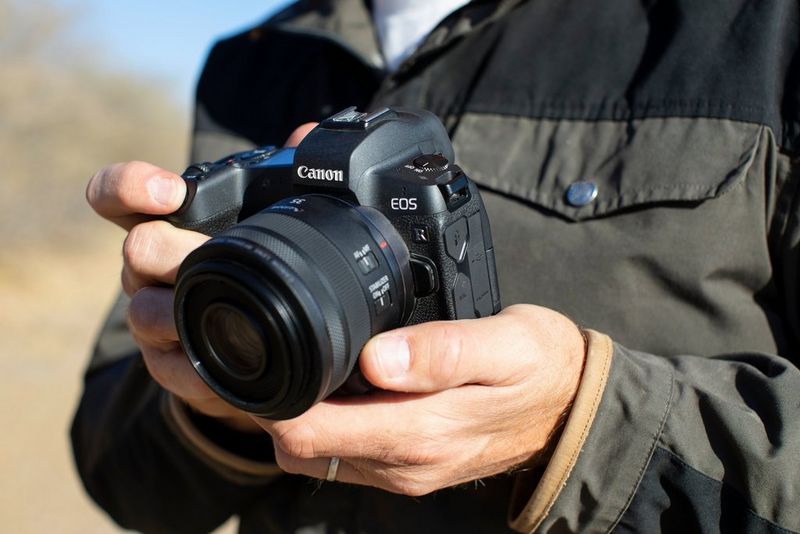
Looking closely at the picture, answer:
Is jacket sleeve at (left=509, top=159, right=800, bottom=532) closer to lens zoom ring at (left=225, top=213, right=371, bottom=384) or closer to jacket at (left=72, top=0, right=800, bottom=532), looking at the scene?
jacket at (left=72, top=0, right=800, bottom=532)

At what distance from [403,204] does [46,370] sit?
5003mm

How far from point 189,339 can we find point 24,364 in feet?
16.6

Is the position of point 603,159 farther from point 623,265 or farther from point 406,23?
point 406,23

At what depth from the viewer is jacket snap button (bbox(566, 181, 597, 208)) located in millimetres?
1383

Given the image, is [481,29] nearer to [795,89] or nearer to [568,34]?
[568,34]

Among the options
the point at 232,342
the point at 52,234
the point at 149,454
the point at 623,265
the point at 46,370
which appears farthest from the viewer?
the point at 52,234

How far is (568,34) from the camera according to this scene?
1500mm

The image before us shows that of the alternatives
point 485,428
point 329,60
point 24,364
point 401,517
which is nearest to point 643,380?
point 485,428

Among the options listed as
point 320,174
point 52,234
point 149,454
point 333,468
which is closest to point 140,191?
point 320,174

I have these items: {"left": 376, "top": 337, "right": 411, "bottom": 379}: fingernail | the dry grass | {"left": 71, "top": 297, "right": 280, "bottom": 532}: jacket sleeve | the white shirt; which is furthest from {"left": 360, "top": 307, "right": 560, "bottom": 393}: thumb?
the dry grass

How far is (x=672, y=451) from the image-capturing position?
1170 mm

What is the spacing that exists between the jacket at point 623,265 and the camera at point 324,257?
0.20 metres

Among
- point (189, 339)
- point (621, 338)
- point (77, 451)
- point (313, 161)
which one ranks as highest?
point (313, 161)

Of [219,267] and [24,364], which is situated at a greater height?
[219,267]
